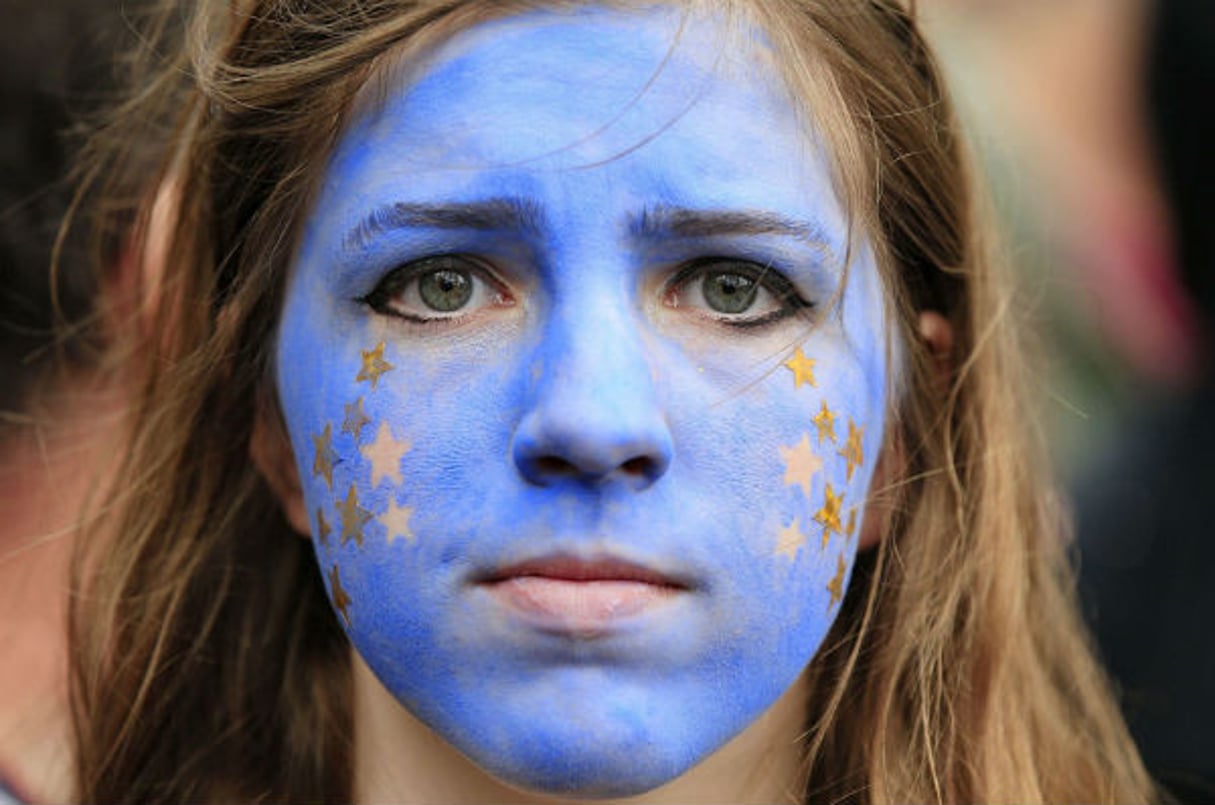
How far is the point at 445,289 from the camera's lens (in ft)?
6.57

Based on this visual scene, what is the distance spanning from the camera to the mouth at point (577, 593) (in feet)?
6.10

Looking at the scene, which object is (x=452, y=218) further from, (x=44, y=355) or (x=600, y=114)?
(x=44, y=355)

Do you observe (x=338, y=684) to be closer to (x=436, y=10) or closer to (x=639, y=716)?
(x=639, y=716)

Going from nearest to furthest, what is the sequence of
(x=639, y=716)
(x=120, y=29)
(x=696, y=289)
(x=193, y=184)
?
(x=639, y=716)
(x=696, y=289)
(x=193, y=184)
(x=120, y=29)

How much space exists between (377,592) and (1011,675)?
981 millimetres

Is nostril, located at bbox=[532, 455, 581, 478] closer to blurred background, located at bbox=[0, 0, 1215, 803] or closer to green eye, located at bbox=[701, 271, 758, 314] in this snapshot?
green eye, located at bbox=[701, 271, 758, 314]

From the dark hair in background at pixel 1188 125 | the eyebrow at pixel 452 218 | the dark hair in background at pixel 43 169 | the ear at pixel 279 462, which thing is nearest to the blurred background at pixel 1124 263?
the dark hair in background at pixel 1188 125

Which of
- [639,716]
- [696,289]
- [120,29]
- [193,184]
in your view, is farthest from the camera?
[120,29]

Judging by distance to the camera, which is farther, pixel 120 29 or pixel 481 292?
pixel 120 29

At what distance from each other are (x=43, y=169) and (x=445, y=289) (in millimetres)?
1571

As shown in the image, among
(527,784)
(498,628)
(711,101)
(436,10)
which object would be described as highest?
(436,10)

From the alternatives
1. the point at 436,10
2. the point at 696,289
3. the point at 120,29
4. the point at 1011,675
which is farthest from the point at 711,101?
the point at 120,29

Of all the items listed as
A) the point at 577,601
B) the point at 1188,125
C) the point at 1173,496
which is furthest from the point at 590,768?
the point at 1188,125

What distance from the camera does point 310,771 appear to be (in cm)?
245
